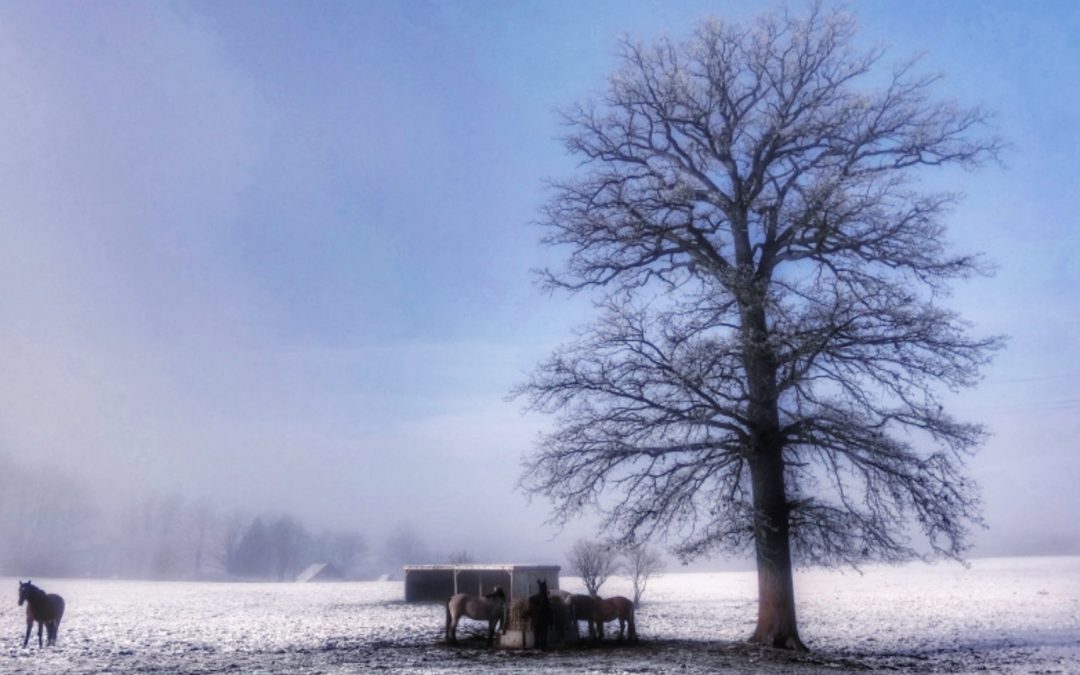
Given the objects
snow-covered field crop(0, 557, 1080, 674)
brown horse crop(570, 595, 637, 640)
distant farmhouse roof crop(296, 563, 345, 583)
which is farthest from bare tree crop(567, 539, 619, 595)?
distant farmhouse roof crop(296, 563, 345, 583)

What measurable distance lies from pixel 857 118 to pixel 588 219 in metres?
6.62

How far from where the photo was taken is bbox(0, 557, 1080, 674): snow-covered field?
664 inches

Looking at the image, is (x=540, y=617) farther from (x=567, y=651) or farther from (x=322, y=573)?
(x=322, y=573)

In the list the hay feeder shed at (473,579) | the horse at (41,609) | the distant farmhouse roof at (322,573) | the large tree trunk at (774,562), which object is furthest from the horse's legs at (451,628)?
the distant farmhouse roof at (322,573)

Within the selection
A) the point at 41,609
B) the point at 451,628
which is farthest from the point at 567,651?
the point at 41,609

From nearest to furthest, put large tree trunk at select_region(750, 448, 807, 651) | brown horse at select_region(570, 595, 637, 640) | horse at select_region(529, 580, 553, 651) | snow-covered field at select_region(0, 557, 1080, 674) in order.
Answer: snow-covered field at select_region(0, 557, 1080, 674), large tree trunk at select_region(750, 448, 807, 651), horse at select_region(529, 580, 553, 651), brown horse at select_region(570, 595, 637, 640)

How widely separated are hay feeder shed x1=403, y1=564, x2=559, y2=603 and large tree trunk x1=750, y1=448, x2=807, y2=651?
8295 mm

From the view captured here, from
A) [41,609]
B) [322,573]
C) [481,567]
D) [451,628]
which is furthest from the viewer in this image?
[322,573]

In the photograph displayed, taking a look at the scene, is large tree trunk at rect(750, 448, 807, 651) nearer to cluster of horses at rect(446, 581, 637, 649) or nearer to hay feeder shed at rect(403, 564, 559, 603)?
cluster of horses at rect(446, 581, 637, 649)

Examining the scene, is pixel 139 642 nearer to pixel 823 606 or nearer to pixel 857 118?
pixel 857 118

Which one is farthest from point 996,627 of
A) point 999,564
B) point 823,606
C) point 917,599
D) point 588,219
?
point 999,564

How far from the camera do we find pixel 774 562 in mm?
19219

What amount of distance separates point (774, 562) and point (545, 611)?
16.9 ft

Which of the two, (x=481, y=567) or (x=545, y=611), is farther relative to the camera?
(x=481, y=567)
